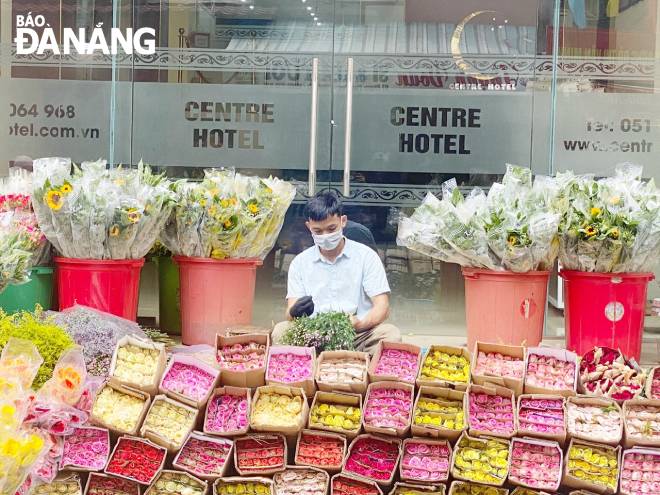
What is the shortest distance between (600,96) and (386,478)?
13.8ft

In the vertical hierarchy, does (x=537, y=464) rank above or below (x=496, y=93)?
below

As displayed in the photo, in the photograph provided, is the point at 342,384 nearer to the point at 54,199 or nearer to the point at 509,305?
the point at 509,305

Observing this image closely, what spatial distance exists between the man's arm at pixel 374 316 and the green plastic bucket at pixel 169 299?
143 centimetres

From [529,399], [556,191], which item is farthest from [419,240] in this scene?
[529,399]

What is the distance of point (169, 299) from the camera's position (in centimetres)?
616

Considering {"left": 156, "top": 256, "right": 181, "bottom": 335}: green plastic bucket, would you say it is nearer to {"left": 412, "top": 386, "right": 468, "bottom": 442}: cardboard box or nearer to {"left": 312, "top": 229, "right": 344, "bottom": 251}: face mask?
{"left": 312, "top": 229, "right": 344, "bottom": 251}: face mask

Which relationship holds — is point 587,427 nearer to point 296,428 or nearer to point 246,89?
point 296,428

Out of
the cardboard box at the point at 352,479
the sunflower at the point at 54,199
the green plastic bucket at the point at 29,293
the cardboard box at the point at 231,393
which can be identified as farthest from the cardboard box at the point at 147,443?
the green plastic bucket at the point at 29,293

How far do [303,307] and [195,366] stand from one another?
0.85m

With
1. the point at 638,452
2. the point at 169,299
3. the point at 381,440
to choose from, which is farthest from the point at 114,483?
the point at 169,299

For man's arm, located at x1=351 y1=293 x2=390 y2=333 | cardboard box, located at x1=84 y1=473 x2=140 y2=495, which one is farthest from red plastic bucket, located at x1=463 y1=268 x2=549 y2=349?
cardboard box, located at x1=84 y1=473 x2=140 y2=495

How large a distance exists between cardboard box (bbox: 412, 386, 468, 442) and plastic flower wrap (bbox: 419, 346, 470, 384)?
0.05 meters

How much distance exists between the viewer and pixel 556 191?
16.6 ft

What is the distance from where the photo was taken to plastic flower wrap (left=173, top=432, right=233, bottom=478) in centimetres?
385
